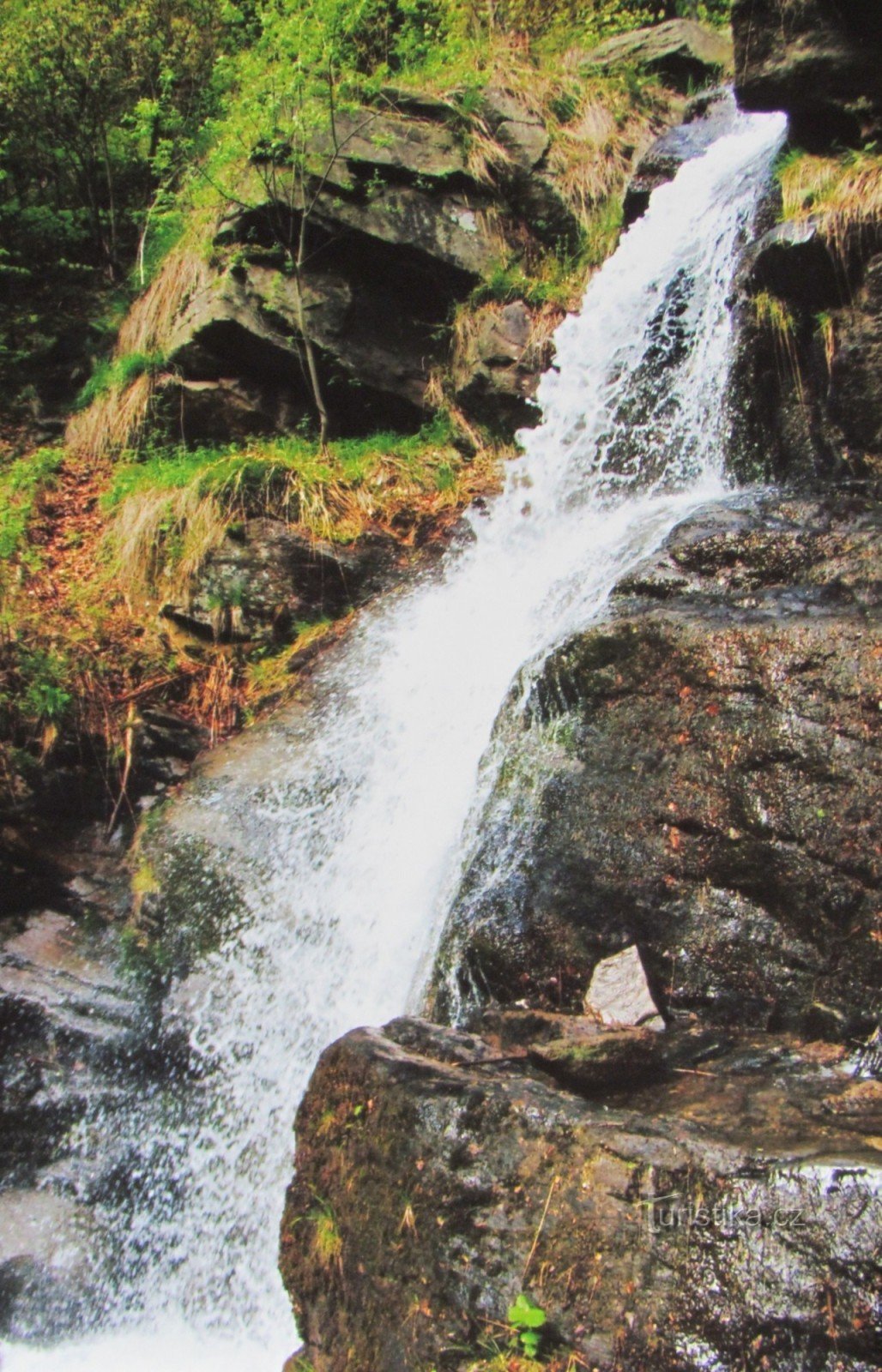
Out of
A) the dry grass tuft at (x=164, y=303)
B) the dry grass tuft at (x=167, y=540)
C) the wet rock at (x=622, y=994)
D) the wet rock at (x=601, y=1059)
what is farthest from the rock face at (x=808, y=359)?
the dry grass tuft at (x=164, y=303)

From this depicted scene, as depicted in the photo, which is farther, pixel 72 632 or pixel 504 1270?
pixel 72 632

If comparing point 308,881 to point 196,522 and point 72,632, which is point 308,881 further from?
point 196,522

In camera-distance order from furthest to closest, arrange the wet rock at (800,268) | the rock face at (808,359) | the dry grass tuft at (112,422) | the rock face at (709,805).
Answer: the dry grass tuft at (112,422) → the wet rock at (800,268) → the rock face at (808,359) → the rock face at (709,805)

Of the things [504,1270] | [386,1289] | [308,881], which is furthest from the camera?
[308,881]

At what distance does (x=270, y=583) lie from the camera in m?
6.31

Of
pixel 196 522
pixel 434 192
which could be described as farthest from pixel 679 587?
pixel 434 192

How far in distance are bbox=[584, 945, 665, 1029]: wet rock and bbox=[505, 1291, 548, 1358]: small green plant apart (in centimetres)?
96

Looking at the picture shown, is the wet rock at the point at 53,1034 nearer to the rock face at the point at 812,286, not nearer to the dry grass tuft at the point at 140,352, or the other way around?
the rock face at the point at 812,286

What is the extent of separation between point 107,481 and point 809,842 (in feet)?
22.2

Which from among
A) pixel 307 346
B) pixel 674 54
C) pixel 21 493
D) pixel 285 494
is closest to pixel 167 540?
pixel 285 494

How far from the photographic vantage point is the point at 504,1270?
80.1 inches

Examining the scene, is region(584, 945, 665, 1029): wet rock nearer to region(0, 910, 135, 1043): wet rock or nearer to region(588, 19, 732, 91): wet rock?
region(0, 910, 135, 1043): wet rock

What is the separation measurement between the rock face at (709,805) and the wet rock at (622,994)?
0.14ft

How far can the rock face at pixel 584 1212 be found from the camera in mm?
1758
